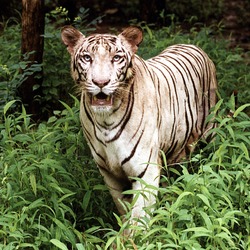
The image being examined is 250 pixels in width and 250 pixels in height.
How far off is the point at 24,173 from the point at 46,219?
0.34 meters

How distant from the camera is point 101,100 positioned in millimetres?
4246

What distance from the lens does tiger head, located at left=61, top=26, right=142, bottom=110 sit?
418cm

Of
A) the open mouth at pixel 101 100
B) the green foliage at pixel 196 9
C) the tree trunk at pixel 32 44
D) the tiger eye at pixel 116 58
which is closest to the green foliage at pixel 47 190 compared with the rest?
the open mouth at pixel 101 100

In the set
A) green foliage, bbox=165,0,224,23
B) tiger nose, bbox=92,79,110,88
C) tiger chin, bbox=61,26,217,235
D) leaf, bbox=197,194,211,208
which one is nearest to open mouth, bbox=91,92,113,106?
tiger chin, bbox=61,26,217,235

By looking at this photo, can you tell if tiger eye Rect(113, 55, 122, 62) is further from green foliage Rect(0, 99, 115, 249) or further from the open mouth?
green foliage Rect(0, 99, 115, 249)

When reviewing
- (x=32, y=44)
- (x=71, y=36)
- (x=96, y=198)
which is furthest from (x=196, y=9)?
(x=71, y=36)

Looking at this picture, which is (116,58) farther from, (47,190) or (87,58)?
(47,190)

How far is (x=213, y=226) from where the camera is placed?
3973 millimetres

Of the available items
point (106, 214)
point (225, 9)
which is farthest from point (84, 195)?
point (225, 9)

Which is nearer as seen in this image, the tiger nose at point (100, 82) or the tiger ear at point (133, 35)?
the tiger nose at point (100, 82)

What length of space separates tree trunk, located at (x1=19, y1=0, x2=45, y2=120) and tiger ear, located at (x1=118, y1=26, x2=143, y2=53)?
1.94m

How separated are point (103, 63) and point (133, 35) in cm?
33

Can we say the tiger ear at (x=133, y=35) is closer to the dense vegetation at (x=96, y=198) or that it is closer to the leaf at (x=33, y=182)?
the dense vegetation at (x=96, y=198)

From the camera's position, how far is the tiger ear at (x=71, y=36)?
14.8ft
